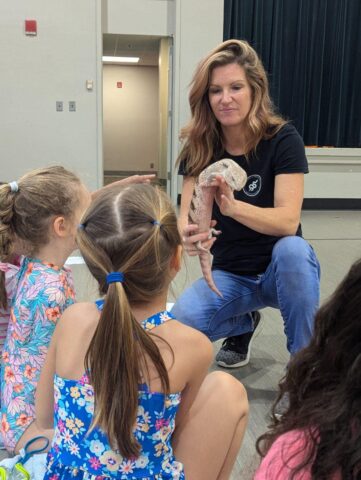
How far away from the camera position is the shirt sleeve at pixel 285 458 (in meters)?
0.56

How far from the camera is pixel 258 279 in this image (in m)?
1.66

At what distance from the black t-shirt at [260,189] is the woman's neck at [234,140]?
34mm

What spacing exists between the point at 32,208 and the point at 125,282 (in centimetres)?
57

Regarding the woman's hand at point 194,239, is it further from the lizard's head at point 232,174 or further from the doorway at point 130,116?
the doorway at point 130,116

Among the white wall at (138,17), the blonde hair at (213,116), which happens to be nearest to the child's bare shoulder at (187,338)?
the blonde hair at (213,116)

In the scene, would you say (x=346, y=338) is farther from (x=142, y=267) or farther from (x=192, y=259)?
(x=192, y=259)

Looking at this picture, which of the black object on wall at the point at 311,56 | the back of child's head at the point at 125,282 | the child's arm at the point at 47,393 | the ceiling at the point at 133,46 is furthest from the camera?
the ceiling at the point at 133,46

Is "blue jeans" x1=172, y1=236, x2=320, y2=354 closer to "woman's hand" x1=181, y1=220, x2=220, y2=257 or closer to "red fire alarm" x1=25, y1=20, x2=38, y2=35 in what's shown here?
"woman's hand" x1=181, y1=220, x2=220, y2=257

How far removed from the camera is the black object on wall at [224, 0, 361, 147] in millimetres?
6102

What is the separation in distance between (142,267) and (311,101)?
6.14 metres

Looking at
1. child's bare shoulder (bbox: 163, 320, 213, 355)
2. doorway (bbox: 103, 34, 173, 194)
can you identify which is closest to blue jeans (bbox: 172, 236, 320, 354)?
child's bare shoulder (bbox: 163, 320, 213, 355)

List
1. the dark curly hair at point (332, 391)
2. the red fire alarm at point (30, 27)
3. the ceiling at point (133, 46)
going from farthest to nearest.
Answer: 1. the ceiling at point (133, 46)
2. the red fire alarm at point (30, 27)
3. the dark curly hair at point (332, 391)

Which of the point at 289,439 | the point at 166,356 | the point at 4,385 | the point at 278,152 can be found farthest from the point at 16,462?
Result: the point at 278,152

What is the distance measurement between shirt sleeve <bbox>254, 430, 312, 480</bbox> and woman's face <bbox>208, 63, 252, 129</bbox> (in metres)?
1.26
